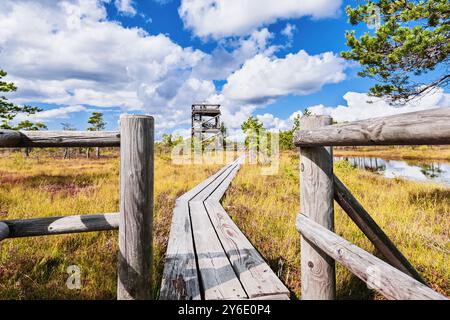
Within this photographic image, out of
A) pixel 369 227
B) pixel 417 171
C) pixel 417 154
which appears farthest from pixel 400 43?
pixel 417 154

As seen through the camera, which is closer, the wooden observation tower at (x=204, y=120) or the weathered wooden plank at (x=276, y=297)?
the weathered wooden plank at (x=276, y=297)

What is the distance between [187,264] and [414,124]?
2.31m

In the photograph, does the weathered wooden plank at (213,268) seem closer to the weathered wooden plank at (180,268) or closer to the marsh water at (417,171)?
the weathered wooden plank at (180,268)

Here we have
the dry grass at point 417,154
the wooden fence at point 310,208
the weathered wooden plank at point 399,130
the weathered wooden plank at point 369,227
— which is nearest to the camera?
the weathered wooden plank at point 399,130

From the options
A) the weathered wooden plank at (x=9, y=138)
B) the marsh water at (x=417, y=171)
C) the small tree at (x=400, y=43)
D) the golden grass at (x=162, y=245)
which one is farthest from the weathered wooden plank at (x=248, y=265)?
the marsh water at (x=417, y=171)

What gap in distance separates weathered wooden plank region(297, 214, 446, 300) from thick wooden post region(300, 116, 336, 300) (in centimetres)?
20

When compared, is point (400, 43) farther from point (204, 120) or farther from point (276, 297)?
point (204, 120)

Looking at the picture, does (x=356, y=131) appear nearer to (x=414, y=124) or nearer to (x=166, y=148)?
(x=414, y=124)

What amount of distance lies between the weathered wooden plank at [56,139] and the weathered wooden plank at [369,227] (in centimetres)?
173

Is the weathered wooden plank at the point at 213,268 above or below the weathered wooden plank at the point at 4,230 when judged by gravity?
below

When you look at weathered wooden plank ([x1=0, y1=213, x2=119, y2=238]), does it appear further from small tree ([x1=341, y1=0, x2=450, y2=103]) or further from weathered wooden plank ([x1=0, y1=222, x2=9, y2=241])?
small tree ([x1=341, y1=0, x2=450, y2=103])

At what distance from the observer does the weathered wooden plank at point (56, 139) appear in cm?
151

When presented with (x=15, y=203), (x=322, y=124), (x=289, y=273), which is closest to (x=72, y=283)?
(x=289, y=273)

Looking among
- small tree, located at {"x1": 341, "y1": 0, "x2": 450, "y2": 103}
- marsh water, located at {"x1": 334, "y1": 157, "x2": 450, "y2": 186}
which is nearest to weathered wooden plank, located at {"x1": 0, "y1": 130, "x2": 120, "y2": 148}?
small tree, located at {"x1": 341, "y1": 0, "x2": 450, "y2": 103}
